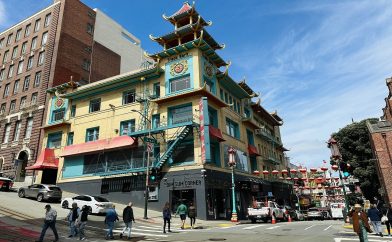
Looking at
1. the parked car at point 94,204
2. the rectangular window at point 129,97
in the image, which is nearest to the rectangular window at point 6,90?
the rectangular window at point 129,97

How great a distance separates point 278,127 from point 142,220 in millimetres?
45881

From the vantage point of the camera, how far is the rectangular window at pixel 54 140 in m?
39.3

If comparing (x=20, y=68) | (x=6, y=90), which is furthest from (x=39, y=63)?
(x=6, y=90)

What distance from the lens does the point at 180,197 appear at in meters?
28.6

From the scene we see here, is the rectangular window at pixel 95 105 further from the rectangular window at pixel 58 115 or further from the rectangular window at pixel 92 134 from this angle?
the rectangular window at pixel 58 115

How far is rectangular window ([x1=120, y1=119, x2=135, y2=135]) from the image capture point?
3369cm

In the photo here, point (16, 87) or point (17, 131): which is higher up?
point (16, 87)

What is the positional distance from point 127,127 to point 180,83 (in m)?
8.06

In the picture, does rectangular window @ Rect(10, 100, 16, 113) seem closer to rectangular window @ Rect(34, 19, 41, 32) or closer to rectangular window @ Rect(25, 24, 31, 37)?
rectangular window @ Rect(25, 24, 31, 37)

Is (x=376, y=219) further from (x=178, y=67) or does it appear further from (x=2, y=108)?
(x=2, y=108)

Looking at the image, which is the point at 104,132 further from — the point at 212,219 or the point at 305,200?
the point at 305,200

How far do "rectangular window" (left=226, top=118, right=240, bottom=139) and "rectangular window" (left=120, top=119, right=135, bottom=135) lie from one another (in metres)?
11.0

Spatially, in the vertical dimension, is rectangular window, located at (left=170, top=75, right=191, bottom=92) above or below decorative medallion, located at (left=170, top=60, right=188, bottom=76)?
below

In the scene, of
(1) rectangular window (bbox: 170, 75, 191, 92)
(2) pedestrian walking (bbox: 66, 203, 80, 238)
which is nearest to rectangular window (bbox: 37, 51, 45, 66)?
(1) rectangular window (bbox: 170, 75, 191, 92)
